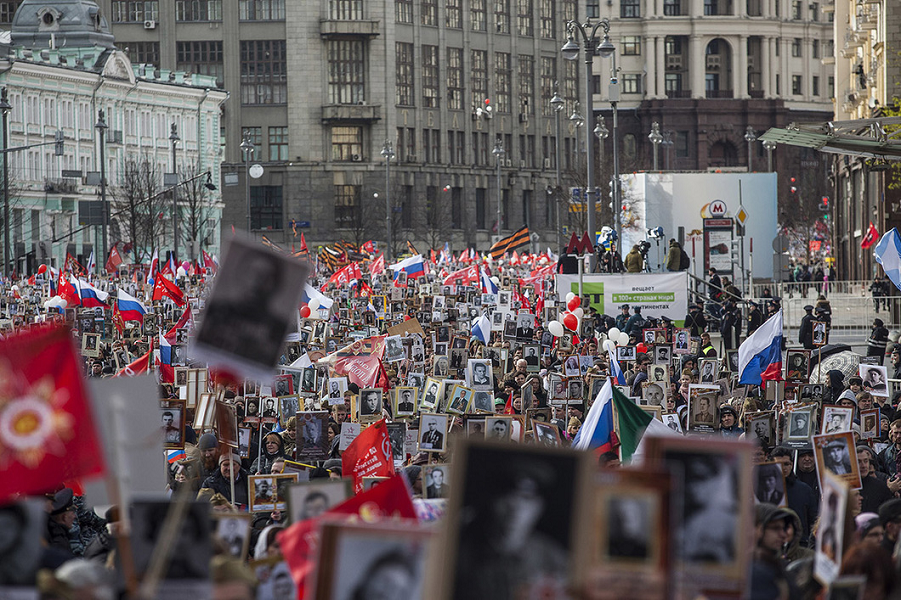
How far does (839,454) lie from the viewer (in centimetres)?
1073

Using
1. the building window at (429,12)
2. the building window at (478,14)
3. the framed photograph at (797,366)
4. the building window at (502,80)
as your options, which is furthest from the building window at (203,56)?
the framed photograph at (797,366)

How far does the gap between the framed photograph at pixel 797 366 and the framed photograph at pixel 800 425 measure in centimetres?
454

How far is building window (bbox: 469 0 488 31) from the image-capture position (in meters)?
111

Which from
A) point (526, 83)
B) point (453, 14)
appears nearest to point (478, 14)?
point (453, 14)

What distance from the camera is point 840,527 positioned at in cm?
732

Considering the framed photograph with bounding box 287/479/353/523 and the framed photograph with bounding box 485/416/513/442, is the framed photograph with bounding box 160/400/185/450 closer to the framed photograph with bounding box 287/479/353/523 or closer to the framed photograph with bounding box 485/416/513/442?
the framed photograph with bounding box 485/416/513/442

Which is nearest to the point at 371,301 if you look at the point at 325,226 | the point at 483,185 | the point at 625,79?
the point at 325,226

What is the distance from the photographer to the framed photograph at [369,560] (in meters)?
5.71

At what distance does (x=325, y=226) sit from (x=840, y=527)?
316 feet

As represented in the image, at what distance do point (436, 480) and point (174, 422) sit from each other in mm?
4997

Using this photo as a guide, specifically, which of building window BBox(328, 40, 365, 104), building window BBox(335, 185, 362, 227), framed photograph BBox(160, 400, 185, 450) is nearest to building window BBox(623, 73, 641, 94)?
→ building window BBox(328, 40, 365, 104)

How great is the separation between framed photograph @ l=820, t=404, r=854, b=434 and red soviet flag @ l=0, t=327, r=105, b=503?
8.27 meters

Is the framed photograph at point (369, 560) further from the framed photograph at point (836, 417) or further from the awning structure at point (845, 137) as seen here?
the awning structure at point (845, 137)

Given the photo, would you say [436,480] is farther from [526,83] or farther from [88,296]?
[526,83]
